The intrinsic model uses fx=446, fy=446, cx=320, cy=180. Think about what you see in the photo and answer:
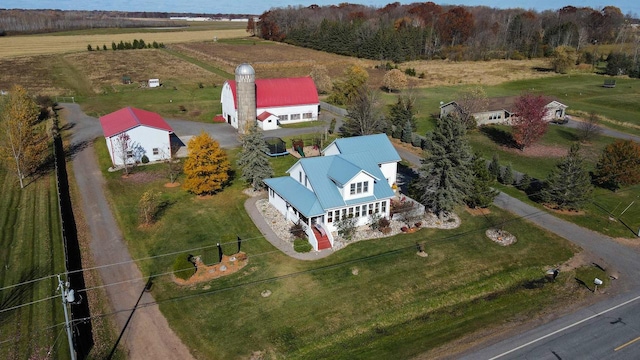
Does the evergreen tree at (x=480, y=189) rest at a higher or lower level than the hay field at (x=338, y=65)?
lower

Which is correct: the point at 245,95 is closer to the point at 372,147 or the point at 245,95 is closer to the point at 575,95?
the point at 372,147

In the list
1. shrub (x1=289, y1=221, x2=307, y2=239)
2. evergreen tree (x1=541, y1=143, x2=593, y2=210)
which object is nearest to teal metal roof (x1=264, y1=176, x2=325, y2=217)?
shrub (x1=289, y1=221, x2=307, y2=239)

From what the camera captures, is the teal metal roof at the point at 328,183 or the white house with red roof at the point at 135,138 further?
the white house with red roof at the point at 135,138

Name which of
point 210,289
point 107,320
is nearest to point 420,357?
point 210,289

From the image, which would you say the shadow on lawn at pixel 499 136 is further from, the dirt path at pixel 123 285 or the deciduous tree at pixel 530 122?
the dirt path at pixel 123 285

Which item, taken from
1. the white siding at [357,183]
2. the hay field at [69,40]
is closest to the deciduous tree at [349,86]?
the white siding at [357,183]

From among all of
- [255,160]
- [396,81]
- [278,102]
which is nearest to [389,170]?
[255,160]

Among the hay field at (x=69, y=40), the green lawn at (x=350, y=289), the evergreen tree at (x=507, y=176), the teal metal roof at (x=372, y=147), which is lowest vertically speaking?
the green lawn at (x=350, y=289)

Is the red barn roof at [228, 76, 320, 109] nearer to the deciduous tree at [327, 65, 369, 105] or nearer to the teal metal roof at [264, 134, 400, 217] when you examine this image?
the deciduous tree at [327, 65, 369, 105]

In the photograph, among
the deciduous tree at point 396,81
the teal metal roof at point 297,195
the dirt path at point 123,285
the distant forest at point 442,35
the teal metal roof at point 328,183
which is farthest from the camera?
the distant forest at point 442,35
